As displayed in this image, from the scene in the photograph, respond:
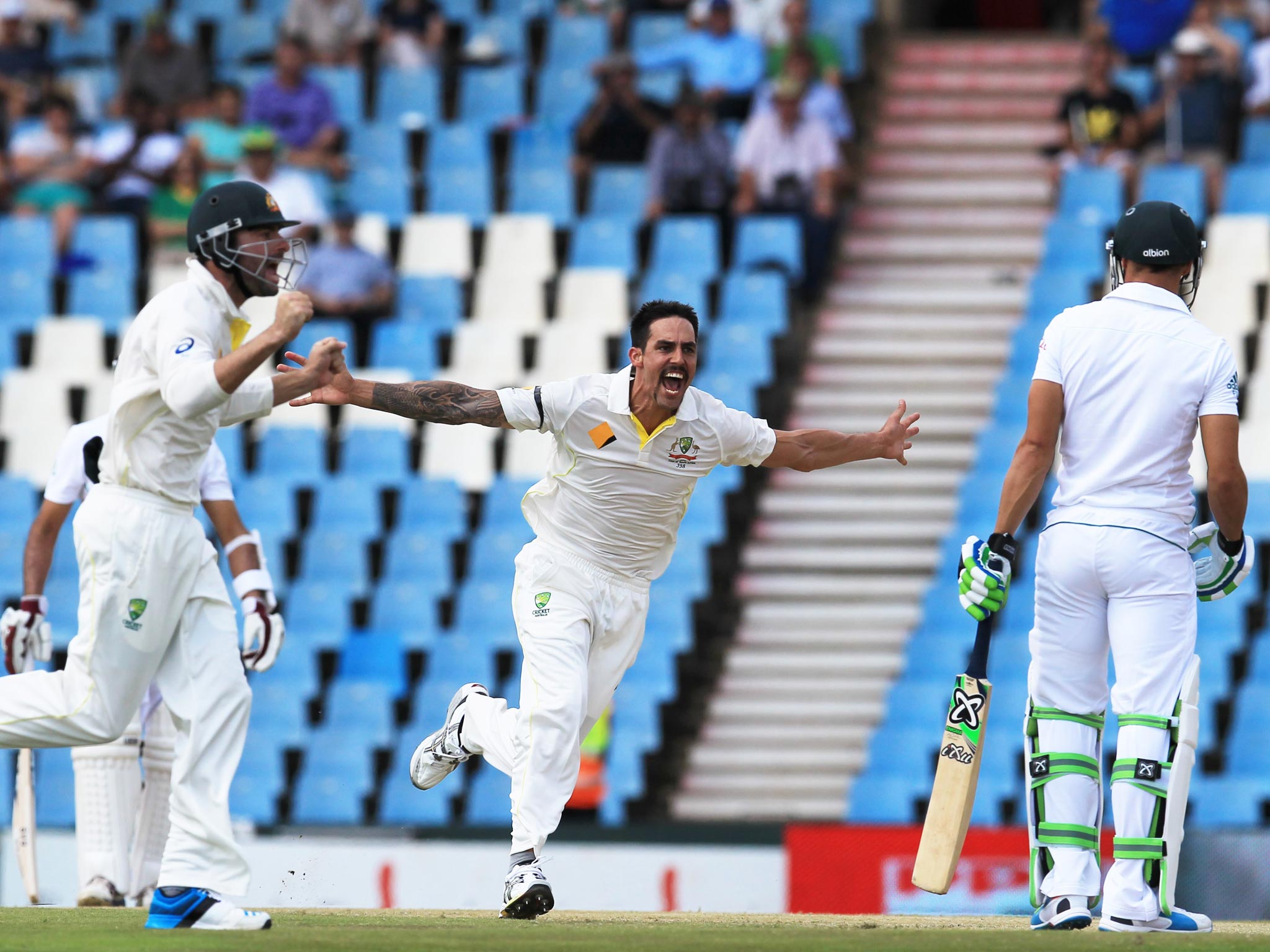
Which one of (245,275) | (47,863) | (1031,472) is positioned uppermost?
(245,275)

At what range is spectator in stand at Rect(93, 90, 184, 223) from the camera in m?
16.1

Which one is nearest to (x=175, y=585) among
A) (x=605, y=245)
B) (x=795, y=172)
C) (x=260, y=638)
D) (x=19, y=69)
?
(x=260, y=638)

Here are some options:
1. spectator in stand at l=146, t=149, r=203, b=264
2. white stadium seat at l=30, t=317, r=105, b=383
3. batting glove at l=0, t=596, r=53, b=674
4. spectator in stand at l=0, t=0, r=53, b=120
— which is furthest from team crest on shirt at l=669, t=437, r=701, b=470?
spectator in stand at l=0, t=0, r=53, b=120

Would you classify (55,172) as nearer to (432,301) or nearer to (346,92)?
(346,92)

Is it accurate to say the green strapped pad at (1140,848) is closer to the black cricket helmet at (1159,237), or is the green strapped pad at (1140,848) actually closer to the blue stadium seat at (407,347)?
the black cricket helmet at (1159,237)

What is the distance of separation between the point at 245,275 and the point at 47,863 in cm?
572

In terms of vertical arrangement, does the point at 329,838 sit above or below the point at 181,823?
below

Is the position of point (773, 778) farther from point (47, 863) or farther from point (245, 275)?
point (245, 275)

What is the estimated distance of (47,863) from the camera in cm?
1128

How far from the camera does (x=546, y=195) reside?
15.8m

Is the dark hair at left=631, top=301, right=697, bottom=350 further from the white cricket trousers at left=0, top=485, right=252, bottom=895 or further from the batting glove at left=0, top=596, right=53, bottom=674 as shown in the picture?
the batting glove at left=0, top=596, right=53, bottom=674

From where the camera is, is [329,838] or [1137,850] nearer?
[1137,850]

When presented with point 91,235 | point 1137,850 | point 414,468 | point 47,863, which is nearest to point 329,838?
point 47,863

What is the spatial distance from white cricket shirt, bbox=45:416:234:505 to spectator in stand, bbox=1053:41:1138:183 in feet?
27.6
